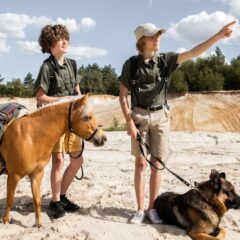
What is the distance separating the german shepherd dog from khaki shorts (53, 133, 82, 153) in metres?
1.55

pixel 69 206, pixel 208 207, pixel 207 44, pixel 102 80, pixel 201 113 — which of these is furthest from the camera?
pixel 102 80

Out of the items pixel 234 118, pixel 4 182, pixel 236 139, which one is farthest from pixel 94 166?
pixel 234 118

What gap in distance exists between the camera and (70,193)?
666 cm

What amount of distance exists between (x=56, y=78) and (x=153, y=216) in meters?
2.11

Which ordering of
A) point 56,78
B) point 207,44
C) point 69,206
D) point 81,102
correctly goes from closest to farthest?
point 81,102 < point 207,44 < point 56,78 < point 69,206

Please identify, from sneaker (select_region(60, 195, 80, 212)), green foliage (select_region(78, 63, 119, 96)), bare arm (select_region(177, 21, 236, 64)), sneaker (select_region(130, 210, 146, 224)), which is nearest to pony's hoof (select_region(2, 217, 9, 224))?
sneaker (select_region(60, 195, 80, 212))

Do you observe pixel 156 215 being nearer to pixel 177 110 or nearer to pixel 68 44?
pixel 68 44

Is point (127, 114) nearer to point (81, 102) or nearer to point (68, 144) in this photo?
point (81, 102)

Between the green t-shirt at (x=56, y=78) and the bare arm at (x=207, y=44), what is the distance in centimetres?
141

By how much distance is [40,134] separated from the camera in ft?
16.3

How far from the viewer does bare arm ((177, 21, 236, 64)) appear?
192 inches

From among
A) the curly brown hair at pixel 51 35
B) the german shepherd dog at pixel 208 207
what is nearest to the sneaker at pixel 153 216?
the german shepherd dog at pixel 208 207

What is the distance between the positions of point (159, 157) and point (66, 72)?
63.1 inches

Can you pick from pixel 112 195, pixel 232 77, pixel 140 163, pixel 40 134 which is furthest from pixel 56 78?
pixel 232 77
